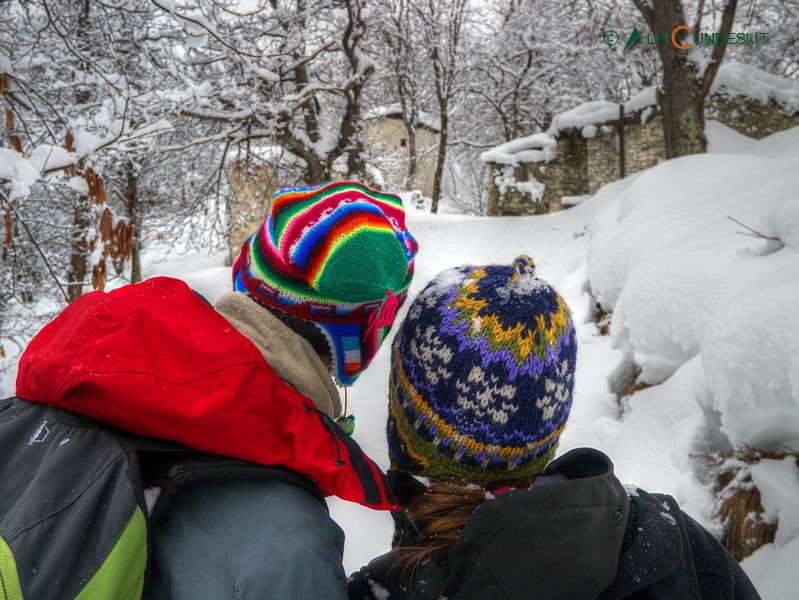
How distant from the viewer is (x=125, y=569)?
2.08ft

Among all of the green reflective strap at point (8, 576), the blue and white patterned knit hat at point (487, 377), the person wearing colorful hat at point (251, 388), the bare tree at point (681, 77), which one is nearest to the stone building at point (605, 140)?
the bare tree at point (681, 77)

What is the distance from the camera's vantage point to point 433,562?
81cm

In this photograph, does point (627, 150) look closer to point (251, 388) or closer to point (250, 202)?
point (250, 202)

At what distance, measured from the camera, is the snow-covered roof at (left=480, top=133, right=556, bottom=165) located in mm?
11641

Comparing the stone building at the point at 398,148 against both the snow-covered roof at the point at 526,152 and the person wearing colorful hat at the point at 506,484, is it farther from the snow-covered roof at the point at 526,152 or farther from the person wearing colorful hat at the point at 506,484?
the person wearing colorful hat at the point at 506,484

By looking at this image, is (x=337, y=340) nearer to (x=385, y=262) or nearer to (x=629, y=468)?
(x=385, y=262)

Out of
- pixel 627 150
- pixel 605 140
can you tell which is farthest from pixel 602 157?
pixel 627 150

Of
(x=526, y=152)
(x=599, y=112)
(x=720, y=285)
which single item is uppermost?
(x=599, y=112)

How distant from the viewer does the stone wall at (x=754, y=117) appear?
373 inches

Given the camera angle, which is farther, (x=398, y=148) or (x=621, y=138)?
(x=398, y=148)

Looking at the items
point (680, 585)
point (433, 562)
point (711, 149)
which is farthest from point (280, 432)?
point (711, 149)

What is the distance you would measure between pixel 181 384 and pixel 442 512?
519 mm

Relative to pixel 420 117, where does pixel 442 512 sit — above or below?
below
